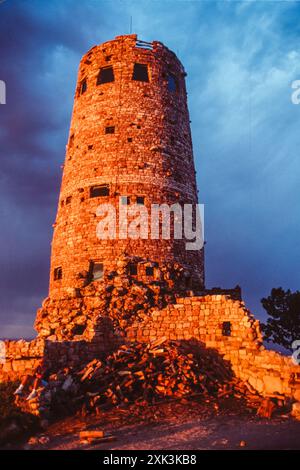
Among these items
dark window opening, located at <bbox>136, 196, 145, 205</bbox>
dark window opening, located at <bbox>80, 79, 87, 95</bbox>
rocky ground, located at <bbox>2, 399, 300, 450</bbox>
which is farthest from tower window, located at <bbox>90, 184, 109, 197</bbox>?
rocky ground, located at <bbox>2, 399, 300, 450</bbox>

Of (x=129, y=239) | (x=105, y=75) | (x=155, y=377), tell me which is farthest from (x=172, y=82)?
(x=155, y=377)

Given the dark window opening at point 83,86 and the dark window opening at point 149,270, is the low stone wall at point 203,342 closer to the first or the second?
the dark window opening at point 149,270

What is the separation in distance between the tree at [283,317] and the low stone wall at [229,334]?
13040mm

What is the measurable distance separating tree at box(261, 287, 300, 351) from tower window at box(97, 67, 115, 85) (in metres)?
18.3

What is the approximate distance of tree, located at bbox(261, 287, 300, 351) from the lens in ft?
89.0

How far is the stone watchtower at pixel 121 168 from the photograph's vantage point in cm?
2056

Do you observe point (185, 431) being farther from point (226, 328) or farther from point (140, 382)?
point (226, 328)

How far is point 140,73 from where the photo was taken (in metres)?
24.3

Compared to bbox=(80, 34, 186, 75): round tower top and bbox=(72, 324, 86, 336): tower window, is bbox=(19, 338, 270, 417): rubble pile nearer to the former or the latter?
bbox=(72, 324, 86, 336): tower window

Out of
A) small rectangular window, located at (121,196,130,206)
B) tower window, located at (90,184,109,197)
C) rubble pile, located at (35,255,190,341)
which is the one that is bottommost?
rubble pile, located at (35,255,190,341)

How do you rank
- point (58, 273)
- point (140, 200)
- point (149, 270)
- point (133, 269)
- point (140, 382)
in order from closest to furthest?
point (140, 382)
point (133, 269)
point (149, 270)
point (140, 200)
point (58, 273)

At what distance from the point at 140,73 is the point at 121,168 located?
6660mm

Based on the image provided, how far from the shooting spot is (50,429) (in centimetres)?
1052

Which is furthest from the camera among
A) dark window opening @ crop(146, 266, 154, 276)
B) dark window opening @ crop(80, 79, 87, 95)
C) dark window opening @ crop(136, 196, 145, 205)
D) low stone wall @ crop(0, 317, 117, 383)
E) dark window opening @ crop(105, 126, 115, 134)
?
dark window opening @ crop(80, 79, 87, 95)
